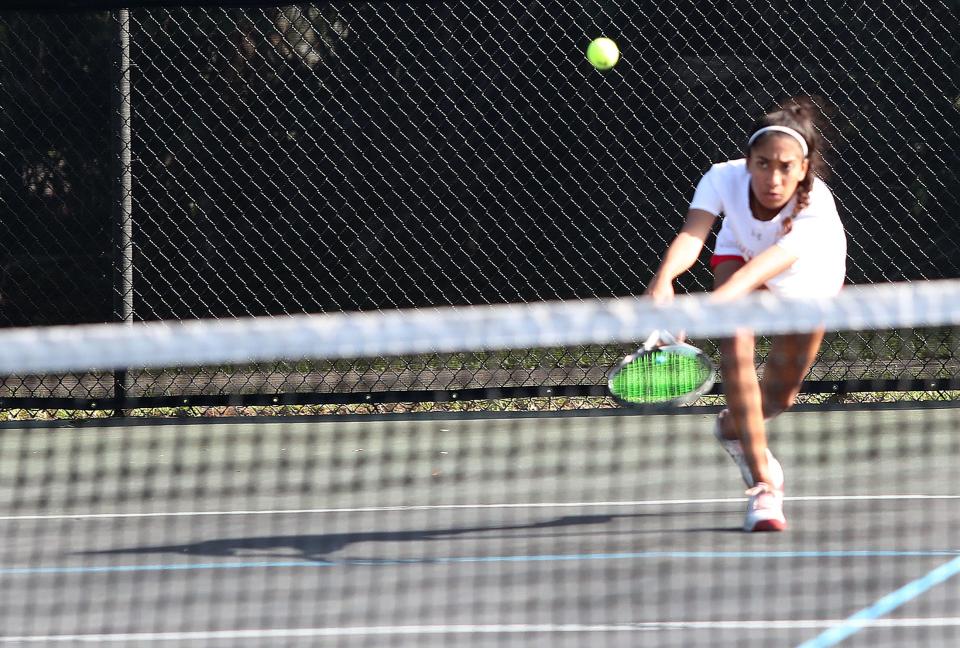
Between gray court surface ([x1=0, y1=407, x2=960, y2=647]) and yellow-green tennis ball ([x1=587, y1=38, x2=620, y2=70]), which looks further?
yellow-green tennis ball ([x1=587, y1=38, x2=620, y2=70])

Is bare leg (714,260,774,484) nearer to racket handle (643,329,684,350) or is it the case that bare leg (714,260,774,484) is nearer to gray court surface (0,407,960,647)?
gray court surface (0,407,960,647)

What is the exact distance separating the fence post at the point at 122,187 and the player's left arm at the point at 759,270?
3.16 metres

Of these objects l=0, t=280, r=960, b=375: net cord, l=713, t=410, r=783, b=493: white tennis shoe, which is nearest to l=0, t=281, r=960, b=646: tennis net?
l=0, t=280, r=960, b=375: net cord

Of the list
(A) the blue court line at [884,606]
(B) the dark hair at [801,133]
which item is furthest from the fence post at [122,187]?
(A) the blue court line at [884,606]

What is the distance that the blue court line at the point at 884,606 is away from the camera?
295 cm

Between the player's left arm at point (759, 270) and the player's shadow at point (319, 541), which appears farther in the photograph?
the player's shadow at point (319, 541)

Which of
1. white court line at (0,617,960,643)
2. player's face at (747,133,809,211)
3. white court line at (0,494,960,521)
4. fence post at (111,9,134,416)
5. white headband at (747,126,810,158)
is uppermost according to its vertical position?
fence post at (111,9,134,416)

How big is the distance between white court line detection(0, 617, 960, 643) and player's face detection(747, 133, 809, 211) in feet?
3.59

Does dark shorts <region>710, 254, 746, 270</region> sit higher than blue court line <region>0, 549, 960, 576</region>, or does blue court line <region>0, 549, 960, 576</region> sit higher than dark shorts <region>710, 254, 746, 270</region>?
dark shorts <region>710, 254, 746, 270</region>

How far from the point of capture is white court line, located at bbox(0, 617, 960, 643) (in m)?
3.04

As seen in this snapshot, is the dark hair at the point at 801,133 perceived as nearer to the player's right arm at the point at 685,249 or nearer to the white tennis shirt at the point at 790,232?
the white tennis shirt at the point at 790,232

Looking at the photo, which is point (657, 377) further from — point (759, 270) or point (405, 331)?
point (405, 331)

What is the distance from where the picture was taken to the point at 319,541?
3969 millimetres

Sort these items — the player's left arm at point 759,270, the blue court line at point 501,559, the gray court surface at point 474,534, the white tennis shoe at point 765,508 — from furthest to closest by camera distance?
the white tennis shoe at point 765,508, the blue court line at point 501,559, the player's left arm at point 759,270, the gray court surface at point 474,534
